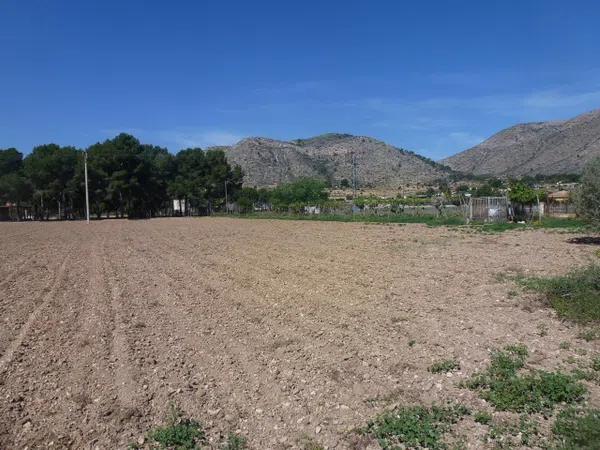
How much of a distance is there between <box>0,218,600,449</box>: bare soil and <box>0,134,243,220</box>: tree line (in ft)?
211

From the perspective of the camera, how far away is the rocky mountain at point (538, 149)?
→ 333ft

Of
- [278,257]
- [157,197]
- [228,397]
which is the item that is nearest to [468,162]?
[157,197]

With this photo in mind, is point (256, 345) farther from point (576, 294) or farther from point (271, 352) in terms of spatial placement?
point (576, 294)

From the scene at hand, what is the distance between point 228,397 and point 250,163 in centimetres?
15676

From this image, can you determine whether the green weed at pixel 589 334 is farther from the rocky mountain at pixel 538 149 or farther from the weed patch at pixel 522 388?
the rocky mountain at pixel 538 149

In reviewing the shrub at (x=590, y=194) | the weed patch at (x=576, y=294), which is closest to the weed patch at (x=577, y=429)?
the weed patch at (x=576, y=294)

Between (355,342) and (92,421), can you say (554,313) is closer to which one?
(355,342)

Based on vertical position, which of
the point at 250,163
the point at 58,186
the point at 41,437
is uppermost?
the point at 250,163

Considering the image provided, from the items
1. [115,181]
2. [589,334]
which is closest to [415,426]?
[589,334]

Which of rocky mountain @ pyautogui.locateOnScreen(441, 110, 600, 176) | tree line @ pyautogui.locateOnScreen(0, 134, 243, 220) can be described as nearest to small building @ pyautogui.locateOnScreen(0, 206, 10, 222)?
tree line @ pyautogui.locateOnScreen(0, 134, 243, 220)

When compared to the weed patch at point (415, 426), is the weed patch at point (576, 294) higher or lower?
higher

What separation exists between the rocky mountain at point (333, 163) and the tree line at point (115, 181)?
51032 millimetres

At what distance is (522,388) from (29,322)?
25.0ft

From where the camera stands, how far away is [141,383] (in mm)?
5934
